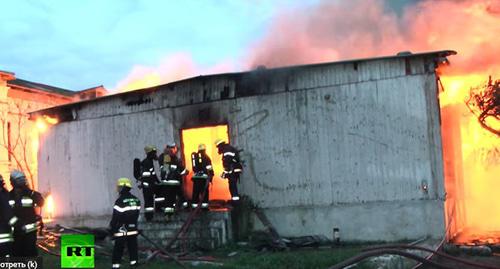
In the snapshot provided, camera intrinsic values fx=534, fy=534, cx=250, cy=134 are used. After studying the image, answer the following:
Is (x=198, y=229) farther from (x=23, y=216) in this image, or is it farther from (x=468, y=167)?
(x=468, y=167)

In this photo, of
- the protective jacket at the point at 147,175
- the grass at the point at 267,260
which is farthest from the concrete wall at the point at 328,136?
the protective jacket at the point at 147,175

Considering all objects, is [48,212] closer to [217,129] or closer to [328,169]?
[217,129]

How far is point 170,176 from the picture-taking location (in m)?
12.8

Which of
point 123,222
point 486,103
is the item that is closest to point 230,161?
point 123,222

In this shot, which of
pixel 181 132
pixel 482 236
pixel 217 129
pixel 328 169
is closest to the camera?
pixel 328 169

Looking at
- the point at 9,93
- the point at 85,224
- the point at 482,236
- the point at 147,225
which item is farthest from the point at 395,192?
the point at 9,93

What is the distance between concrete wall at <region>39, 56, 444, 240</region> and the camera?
11.5 metres

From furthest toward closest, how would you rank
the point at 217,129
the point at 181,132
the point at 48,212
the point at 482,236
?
the point at 48,212 → the point at 217,129 → the point at 181,132 → the point at 482,236

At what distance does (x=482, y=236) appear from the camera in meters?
13.3

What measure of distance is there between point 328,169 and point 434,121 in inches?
101

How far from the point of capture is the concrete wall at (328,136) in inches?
452

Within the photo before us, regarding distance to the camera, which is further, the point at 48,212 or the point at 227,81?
the point at 48,212

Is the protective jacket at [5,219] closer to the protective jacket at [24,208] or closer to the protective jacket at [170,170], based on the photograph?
the protective jacket at [24,208]

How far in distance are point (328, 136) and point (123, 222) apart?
16.7ft
